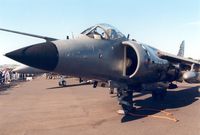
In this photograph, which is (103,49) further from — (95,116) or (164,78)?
(164,78)

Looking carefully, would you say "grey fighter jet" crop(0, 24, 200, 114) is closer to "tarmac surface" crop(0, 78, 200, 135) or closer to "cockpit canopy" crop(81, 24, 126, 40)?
"cockpit canopy" crop(81, 24, 126, 40)

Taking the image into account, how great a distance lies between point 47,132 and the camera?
7.94 metres

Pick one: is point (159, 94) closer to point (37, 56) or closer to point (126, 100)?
point (126, 100)

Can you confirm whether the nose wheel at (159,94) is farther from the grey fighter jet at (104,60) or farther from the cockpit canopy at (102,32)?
the cockpit canopy at (102,32)

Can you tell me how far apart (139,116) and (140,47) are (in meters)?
2.50

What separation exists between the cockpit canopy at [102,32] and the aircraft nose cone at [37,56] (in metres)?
2.22

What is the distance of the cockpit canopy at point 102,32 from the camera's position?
9.38 metres

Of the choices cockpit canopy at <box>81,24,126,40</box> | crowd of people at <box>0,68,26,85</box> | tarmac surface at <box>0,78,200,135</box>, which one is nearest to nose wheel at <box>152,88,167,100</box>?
tarmac surface at <box>0,78,200,135</box>

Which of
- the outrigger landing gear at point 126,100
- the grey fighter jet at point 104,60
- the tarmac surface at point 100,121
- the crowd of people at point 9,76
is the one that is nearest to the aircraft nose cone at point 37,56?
the grey fighter jet at point 104,60

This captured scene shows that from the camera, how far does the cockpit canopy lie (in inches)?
369

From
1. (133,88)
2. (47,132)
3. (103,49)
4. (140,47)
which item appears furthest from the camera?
(133,88)

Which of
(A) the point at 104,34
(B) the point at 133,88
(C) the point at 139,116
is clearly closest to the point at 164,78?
(B) the point at 133,88

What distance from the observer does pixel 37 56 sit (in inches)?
284

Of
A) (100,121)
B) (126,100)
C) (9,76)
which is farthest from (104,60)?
(9,76)
